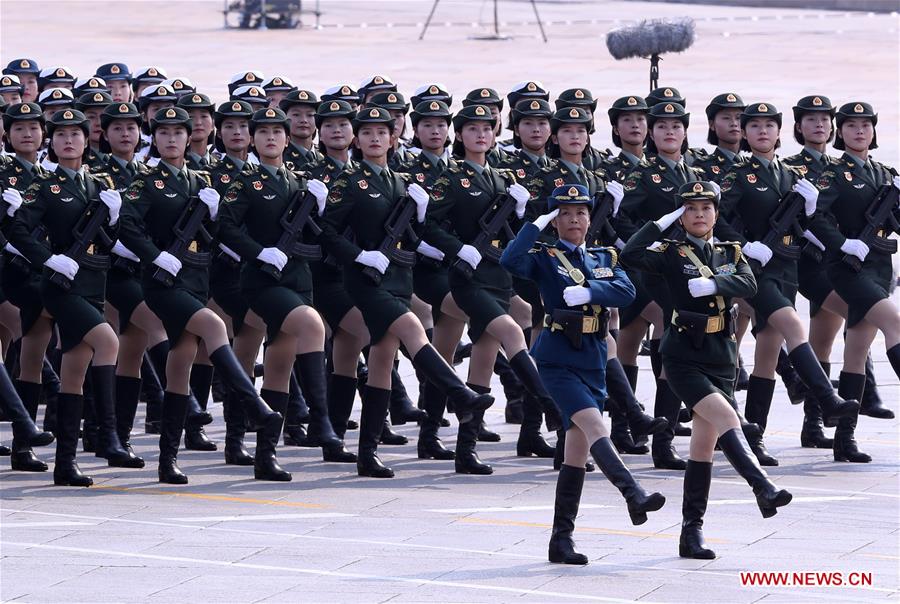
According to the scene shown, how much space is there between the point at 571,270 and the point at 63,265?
3.01 m

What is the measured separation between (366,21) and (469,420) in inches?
1320

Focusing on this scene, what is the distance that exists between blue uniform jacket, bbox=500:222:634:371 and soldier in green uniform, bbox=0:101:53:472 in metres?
3.04

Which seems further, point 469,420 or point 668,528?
point 469,420

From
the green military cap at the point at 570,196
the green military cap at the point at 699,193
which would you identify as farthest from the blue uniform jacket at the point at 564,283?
the green military cap at the point at 699,193

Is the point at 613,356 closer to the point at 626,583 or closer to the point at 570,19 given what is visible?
the point at 626,583

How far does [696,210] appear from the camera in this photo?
10.4m

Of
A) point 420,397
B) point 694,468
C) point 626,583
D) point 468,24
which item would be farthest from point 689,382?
point 468,24

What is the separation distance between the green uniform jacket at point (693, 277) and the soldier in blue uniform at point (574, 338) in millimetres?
247

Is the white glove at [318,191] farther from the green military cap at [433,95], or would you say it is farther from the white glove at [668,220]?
the white glove at [668,220]

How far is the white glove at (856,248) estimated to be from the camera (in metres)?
12.9

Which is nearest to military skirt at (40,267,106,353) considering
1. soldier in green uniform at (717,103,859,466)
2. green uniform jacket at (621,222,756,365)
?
green uniform jacket at (621,222,756,365)

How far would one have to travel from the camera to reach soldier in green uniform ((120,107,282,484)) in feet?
38.8

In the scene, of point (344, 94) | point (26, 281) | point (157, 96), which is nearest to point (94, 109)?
point (157, 96)

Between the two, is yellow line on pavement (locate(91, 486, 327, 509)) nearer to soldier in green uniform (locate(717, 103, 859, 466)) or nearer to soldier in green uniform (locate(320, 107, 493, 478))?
soldier in green uniform (locate(320, 107, 493, 478))
